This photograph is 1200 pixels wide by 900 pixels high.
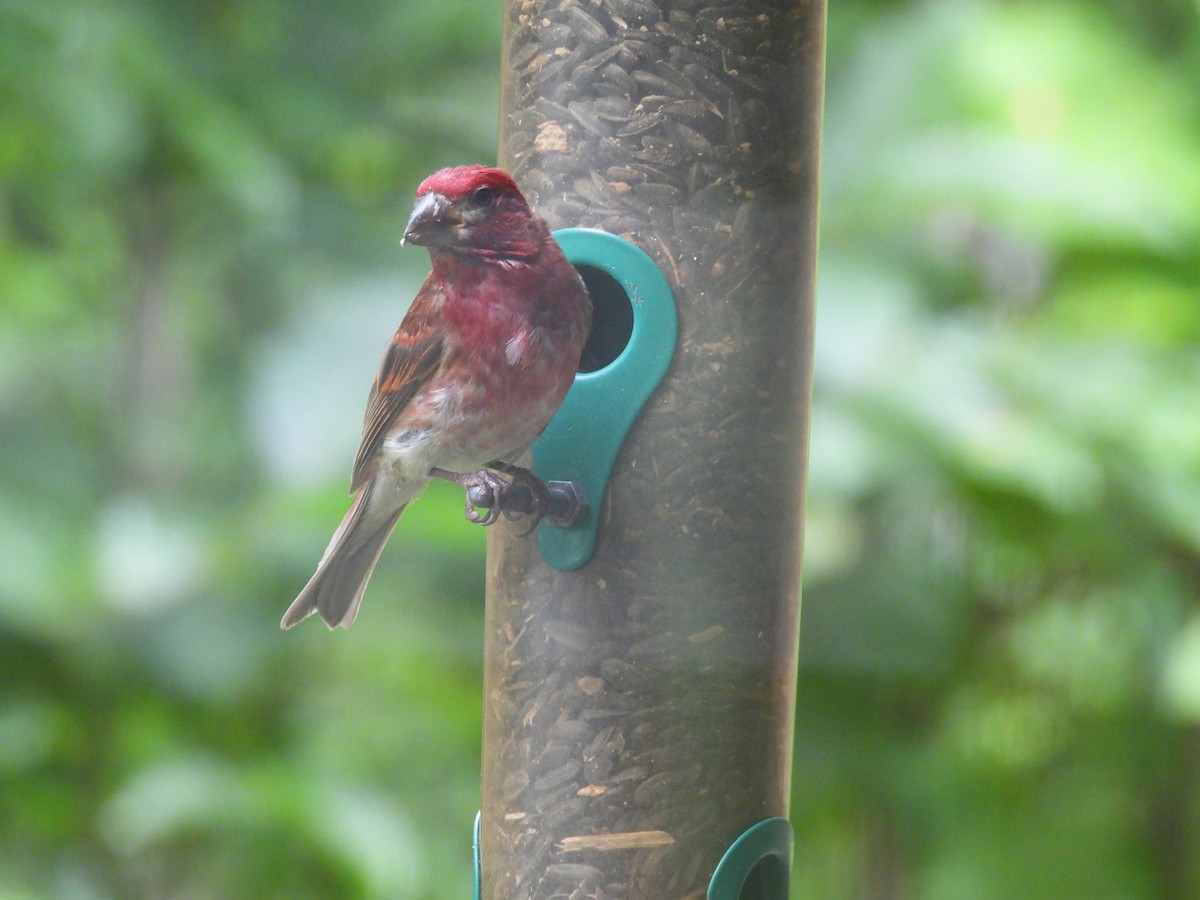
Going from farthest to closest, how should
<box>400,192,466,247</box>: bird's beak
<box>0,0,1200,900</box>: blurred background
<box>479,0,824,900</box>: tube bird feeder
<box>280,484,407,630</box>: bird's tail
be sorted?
<box>0,0,1200,900</box>: blurred background < <box>280,484,407,630</box>: bird's tail < <box>479,0,824,900</box>: tube bird feeder < <box>400,192,466,247</box>: bird's beak

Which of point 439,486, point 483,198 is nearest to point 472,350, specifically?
point 483,198

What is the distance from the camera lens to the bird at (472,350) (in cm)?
186

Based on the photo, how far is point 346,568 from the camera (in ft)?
7.13

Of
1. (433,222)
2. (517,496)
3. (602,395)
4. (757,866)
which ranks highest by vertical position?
(433,222)

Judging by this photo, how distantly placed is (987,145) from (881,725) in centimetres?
144

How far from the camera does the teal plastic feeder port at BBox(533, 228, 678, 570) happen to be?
1.95 metres

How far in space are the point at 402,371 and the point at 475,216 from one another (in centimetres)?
29

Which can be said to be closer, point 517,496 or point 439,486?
point 517,496

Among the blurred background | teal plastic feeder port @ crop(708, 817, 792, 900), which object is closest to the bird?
teal plastic feeder port @ crop(708, 817, 792, 900)

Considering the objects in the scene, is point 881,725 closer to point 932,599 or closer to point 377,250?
point 932,599

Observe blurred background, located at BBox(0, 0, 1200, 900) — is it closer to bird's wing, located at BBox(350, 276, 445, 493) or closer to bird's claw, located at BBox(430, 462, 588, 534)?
bird's wing, located at BBox(350, 276, 445, 493)

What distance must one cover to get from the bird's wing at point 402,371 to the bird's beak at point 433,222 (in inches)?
6.3

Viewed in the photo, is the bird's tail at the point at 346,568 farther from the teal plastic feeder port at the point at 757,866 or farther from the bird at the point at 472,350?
the teal plastic feeder port at the point at 757,866

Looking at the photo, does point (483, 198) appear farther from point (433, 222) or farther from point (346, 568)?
point (346, 568)
